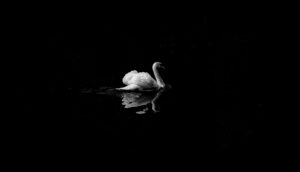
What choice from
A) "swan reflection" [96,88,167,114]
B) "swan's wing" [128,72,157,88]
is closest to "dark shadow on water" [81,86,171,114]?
"swan reflection" [96,88,167,114]

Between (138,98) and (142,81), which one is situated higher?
(142,81)

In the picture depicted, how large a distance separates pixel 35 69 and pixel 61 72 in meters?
0.84

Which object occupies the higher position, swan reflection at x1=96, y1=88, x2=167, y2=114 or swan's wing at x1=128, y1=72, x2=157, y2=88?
swan's wing at x1=128, y1=72, x2=157, y2=88

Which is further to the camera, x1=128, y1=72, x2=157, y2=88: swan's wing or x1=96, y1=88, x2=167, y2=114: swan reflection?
x1=128, y1=72, x2=157, y2=88: swan's wing

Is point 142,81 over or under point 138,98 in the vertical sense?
over

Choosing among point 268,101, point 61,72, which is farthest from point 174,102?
point 61,72

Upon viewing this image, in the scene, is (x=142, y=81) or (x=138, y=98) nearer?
(x=138, y=98)

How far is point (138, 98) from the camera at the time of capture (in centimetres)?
757

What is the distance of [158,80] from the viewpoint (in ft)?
27.6

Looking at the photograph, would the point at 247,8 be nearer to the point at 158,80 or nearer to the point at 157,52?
the point at 157,52

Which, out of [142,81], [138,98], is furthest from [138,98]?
[142,81]

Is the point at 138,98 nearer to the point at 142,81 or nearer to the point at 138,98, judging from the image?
the point at 138,98

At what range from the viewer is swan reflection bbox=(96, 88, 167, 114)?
6961 mm

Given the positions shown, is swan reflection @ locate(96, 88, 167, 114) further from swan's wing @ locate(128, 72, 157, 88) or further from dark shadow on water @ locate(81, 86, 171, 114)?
swan's wing @ locate(128, 72, 157, 88)
